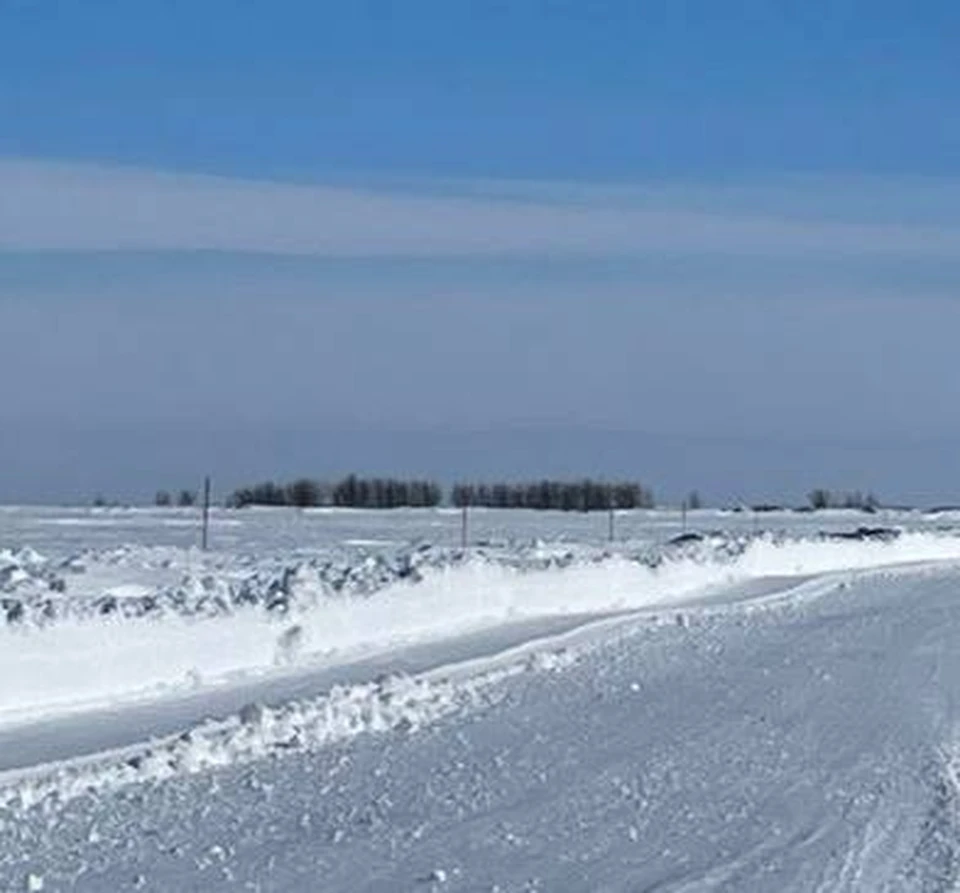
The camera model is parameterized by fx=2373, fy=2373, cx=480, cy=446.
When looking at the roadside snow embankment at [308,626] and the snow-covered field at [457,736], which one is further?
the roadside snow embankment at [308,626]

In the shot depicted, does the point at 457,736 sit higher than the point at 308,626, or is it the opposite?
the point at 308,626

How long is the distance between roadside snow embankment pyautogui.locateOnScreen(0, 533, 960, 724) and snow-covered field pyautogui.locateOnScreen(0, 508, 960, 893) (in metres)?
0.05

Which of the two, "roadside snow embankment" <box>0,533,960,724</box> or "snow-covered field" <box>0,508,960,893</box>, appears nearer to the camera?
"snow-covered field" <box>0,508,960,893</box>

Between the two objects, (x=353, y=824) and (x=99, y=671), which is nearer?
(x=353, y=824)

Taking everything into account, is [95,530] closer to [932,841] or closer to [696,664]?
[696,664]

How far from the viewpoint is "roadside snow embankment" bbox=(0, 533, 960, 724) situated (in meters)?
20.2

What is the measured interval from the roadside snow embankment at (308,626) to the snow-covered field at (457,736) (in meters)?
0.05

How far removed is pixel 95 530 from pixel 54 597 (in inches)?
2131

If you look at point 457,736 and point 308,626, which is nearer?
point 457,736

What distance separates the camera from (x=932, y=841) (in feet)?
43.0

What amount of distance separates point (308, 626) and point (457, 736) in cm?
765

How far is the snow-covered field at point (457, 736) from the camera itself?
12.6m

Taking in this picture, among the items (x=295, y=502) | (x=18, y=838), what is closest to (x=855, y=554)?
(x=18, y=838)

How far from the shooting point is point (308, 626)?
85.2 feet
